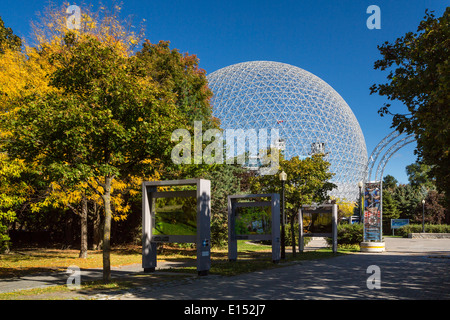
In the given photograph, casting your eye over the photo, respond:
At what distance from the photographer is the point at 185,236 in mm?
15055

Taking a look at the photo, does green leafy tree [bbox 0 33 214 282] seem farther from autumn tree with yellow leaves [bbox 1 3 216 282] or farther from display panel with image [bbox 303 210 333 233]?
display panel with image [bbox 303 210 333 233]

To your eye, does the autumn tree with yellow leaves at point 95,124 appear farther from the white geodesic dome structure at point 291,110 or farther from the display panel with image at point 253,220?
the white geodesic dome structure at point 291,110

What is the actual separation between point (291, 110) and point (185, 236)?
59287mm

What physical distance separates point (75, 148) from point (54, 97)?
191cm

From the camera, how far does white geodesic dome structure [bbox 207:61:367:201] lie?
6981 centimetres

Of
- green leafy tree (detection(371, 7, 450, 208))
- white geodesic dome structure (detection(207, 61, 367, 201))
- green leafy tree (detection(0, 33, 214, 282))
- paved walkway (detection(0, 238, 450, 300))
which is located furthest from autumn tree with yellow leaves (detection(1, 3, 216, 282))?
white geodesic dome structure (detection(207, 61, 367, 201))

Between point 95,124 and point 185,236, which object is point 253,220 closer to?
point 185,236

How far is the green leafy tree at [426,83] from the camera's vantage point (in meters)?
9.03

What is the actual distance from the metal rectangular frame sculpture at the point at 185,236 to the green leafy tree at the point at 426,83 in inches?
260

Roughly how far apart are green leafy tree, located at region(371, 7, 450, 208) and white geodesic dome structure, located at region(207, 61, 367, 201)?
5531 centimetres

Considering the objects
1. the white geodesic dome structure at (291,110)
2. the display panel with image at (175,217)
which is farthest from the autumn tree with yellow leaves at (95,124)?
the white geodesic dome structure at (291,110)
